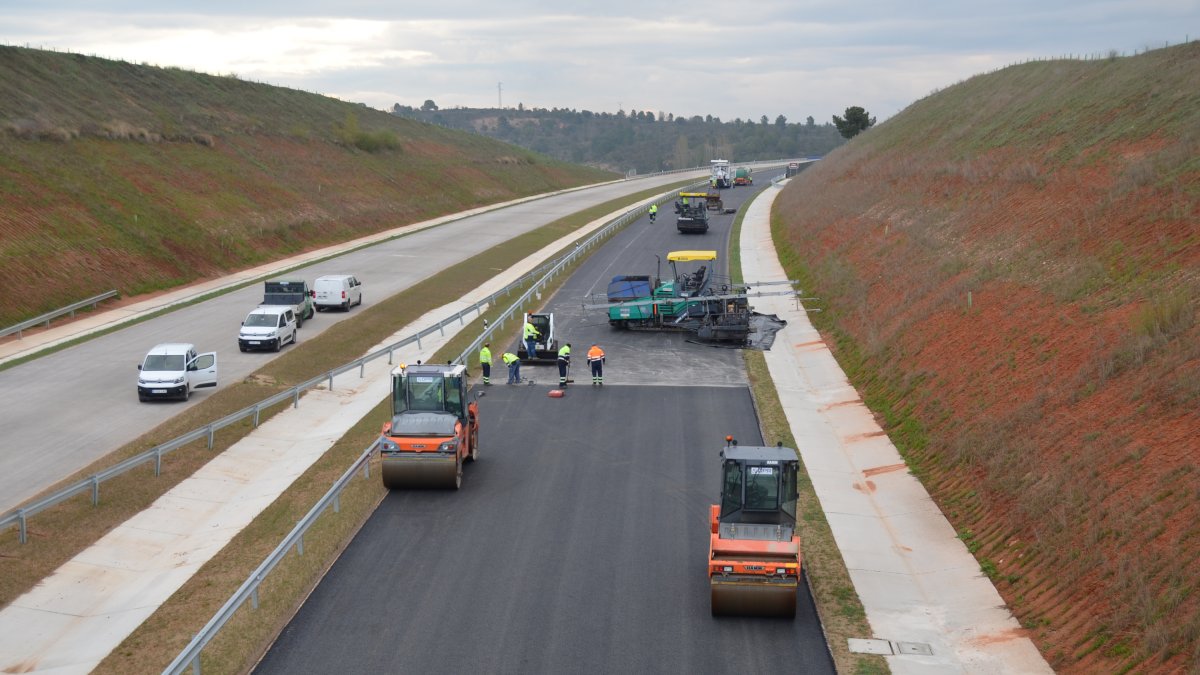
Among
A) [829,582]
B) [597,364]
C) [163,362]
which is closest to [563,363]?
[597,364]

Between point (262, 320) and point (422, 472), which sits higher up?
point (262, 320)

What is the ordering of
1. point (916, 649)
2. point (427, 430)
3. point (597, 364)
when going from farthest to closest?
point (597, 364)
point (427, 430)
point (916, 649)

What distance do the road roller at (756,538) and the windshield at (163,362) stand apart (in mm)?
20615

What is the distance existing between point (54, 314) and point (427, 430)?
27.5 metres

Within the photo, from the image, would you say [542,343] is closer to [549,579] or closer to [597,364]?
[597,364]

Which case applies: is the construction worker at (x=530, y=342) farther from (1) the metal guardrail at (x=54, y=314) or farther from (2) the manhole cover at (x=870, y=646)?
(2) the manhole cover at (x=870, y=646)

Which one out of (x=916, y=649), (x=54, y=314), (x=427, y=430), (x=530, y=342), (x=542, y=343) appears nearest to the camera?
(x=916, y=649)

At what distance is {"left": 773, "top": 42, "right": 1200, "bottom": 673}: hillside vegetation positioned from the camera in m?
16.7

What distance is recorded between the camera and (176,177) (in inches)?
2734

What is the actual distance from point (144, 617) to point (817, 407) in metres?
19.7

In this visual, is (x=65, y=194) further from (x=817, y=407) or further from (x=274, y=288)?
(x=817, y=407)

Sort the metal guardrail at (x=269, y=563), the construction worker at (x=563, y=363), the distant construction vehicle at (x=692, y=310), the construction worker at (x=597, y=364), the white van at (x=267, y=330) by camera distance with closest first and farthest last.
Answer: the metal guardrail at (x=269, y=563)
the construction worker at (x=597, y=364)
the construction worker at (x=563, y=363)
the white van at (x=267, y=330)
the distant construction vehicle at (x=692, y=310)

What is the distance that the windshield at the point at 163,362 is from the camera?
32.5 metres

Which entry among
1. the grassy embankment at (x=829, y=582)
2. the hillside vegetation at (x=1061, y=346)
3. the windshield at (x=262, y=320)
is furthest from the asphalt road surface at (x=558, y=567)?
the windshield at (x=262, y=320)
